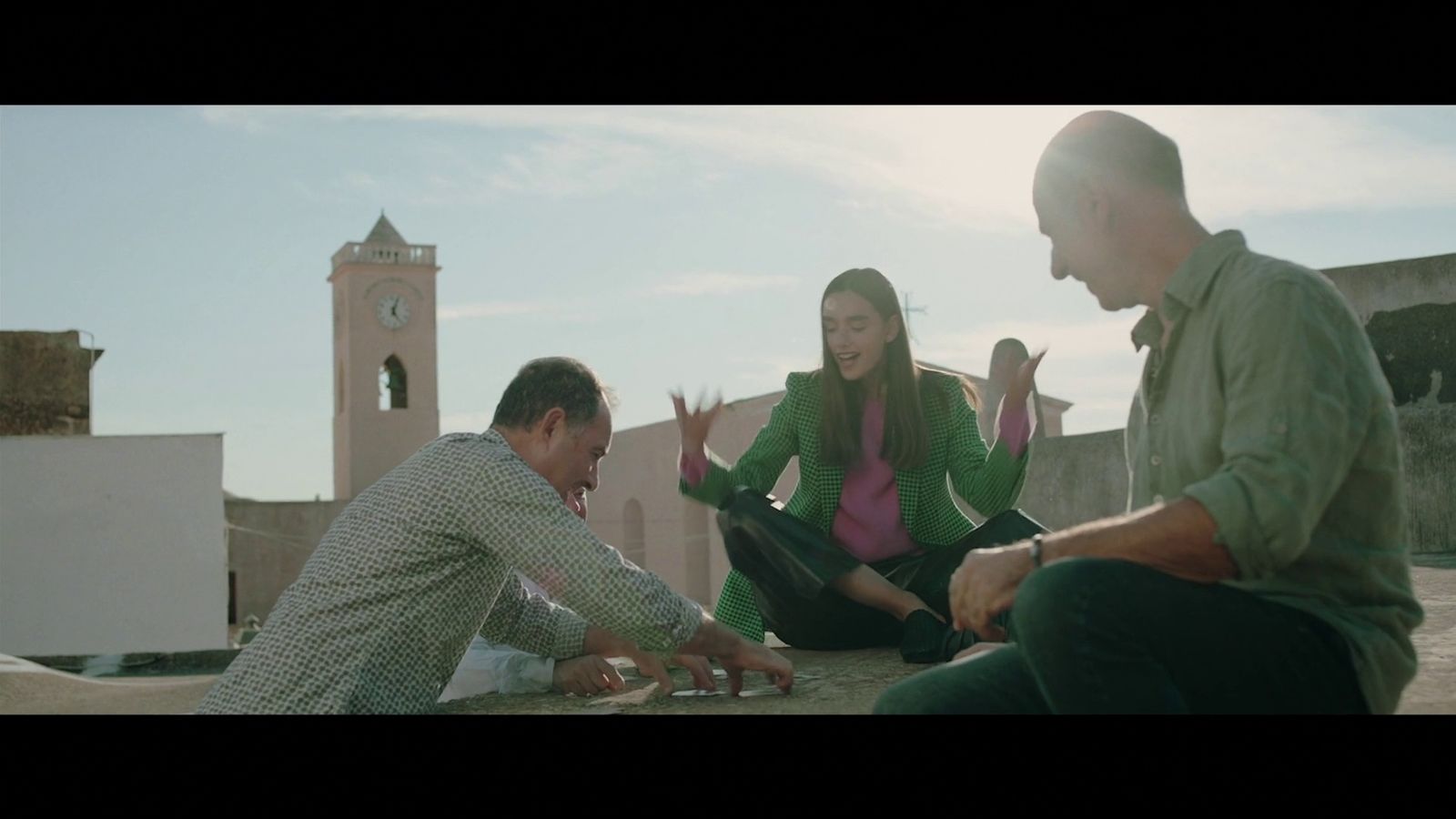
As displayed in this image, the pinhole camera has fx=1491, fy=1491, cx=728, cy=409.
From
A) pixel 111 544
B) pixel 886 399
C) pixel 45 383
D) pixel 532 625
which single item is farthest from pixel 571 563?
pixel 111 544

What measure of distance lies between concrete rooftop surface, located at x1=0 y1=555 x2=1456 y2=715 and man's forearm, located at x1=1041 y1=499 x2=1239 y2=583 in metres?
1.17

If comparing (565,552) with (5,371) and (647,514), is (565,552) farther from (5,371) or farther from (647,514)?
(647,514)

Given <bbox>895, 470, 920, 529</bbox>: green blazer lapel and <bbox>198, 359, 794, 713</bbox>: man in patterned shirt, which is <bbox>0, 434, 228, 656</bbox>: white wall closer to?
<bbox>895, 470, 920, 529</bbox>: green blazer lapel

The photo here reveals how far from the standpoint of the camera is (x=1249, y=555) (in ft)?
6.44

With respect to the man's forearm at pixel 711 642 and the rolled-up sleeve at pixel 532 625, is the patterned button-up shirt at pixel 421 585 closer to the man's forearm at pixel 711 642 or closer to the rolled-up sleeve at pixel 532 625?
the man's forearm at pixel 711 642

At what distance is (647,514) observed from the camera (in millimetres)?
32344

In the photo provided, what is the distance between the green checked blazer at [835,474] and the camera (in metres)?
4.61

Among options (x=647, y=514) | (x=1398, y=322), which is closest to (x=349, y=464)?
(x=647, y=514)

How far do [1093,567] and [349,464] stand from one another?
5265 centimetres

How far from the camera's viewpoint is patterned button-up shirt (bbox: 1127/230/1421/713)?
195cm

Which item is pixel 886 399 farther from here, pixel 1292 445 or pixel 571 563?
pixel 1292 445

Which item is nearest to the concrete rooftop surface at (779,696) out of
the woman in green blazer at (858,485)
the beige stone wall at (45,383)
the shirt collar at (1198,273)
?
the woman in green blazer at (858,485)

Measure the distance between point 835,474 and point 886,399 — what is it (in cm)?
29

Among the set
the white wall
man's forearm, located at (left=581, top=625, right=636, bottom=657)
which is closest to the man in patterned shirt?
man's forearm, located at (left=581, top=625, right=636, bottom=657)
